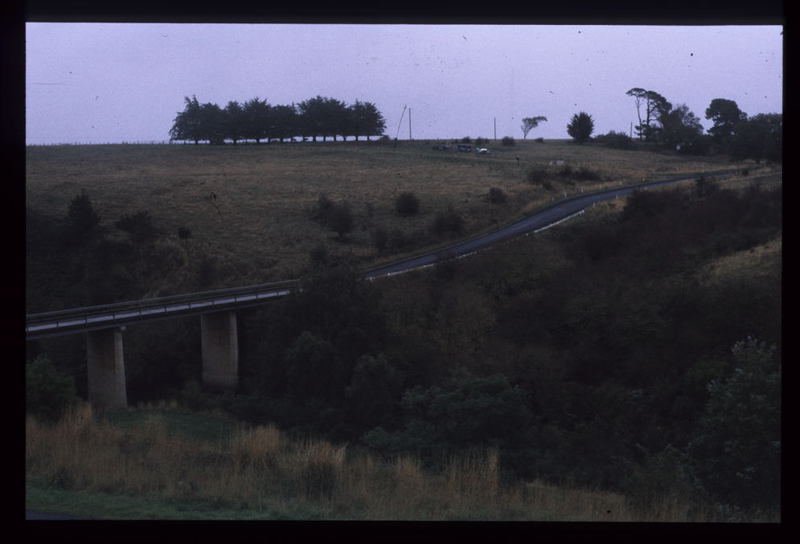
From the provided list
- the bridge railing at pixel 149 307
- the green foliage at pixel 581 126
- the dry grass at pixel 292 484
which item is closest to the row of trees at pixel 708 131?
the green foliage at pixel 581 126

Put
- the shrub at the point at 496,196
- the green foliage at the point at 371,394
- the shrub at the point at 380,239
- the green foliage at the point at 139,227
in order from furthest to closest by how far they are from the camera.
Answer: the shrub at the point at 496,196
the shrub at the point at 380,239
the green foliage at the point at 139,227
the green foliage at the point at 371,394

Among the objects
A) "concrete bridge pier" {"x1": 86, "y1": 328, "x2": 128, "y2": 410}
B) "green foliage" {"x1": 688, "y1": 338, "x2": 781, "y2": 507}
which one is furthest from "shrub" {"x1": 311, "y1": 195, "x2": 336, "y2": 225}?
"green foliage" {"x1": 688, "y1": 338, "x2": 781, "y2": 507}

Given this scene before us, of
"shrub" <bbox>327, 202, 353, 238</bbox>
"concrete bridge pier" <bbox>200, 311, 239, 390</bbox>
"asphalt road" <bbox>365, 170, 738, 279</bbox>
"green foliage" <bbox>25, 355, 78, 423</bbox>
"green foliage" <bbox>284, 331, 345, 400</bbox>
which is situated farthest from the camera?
"shrub" <bbox>327, 202, 353, 238</bbox>

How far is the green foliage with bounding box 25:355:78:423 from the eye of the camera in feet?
39.7

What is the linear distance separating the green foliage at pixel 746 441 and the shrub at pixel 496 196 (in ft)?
82.8

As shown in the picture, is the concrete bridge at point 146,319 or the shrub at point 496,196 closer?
the concrete bridge at point 146,319

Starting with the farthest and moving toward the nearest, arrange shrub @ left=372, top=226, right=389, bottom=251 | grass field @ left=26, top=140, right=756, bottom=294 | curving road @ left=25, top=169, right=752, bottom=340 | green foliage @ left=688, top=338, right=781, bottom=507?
grass field @ left=26, top=140, right=756, bottom=294, shrub @ left=372, top=226, right=389, bottom=251, curving road @ left=25, top=169, right=752, bottom=340, green foliage @ left=688, top=338, right=781, bottom=507

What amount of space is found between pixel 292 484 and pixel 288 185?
33.6 metres

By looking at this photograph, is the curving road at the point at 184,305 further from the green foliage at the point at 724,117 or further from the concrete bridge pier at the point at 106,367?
the green foliage at the point at 724,117

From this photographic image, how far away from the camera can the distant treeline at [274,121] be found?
3591 centimetres

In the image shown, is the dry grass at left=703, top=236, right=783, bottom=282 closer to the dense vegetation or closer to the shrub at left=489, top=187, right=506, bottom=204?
the dense vegetation

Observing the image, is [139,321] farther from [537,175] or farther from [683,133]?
[683,133]

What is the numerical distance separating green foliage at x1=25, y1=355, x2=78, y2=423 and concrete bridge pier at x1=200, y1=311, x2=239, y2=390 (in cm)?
721

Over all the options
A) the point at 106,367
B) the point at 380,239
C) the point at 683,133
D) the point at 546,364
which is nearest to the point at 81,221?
the point at 380,239
